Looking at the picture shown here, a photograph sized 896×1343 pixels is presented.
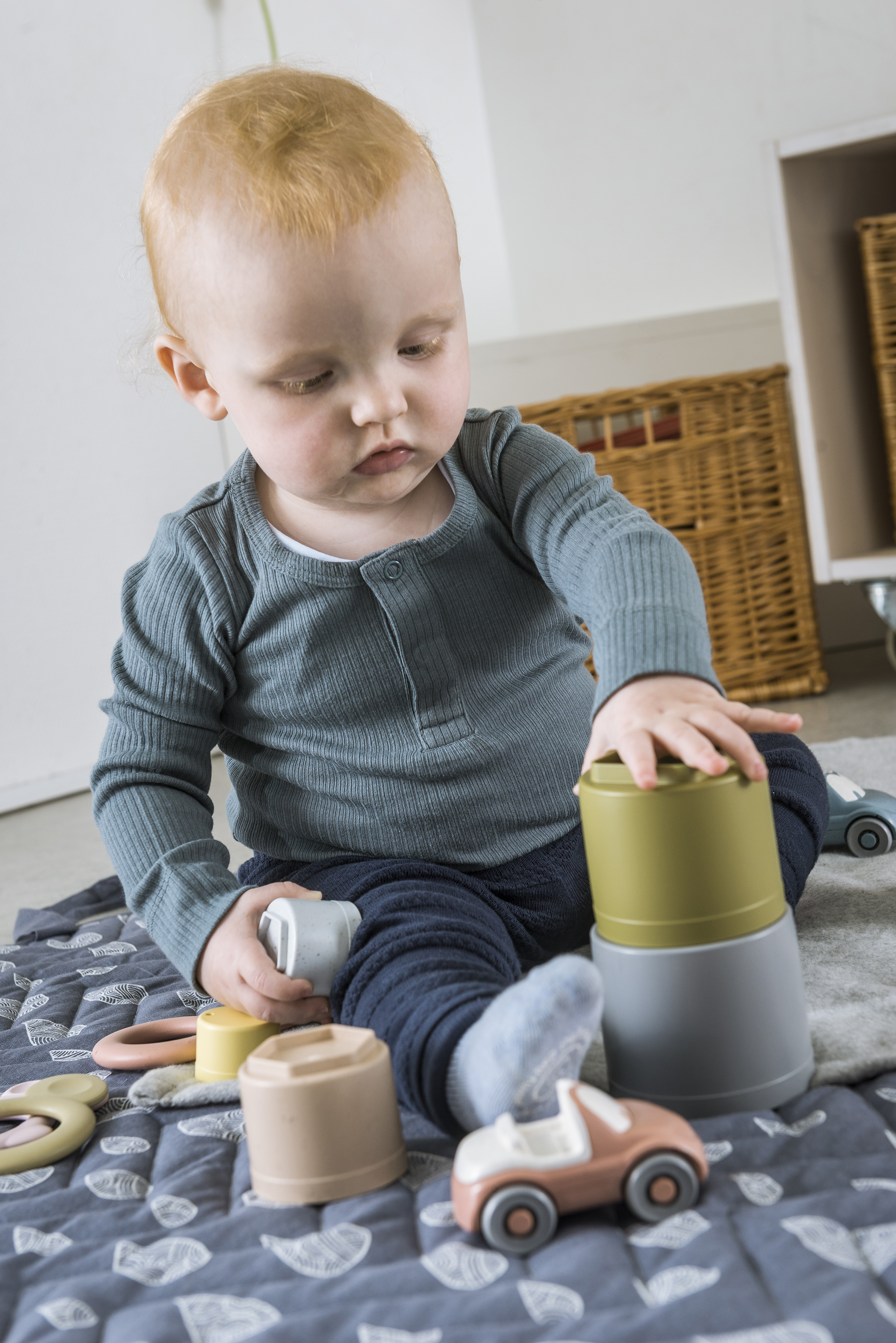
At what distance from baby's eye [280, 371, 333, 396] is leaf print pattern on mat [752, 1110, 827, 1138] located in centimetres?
42

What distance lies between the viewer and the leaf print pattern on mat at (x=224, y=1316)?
44 cm

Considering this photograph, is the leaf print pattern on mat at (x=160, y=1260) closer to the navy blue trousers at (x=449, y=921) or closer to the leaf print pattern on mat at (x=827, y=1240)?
the navy blue trousers at (x=449, y=921)

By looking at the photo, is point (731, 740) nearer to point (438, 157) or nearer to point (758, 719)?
point (758, 719)

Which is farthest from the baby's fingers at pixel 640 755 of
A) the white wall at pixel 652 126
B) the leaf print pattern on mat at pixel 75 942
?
the white wall at pixel 652 126

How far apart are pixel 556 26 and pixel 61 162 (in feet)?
2.70

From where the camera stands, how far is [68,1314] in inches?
18.2

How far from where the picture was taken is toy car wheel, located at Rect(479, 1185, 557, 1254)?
0.46 metres

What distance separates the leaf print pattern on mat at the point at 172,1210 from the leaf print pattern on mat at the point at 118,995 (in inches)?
13.3

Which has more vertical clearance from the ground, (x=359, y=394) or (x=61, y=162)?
(x=61, y=162)

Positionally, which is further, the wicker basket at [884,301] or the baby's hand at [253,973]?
the wicker basket at [884,301]

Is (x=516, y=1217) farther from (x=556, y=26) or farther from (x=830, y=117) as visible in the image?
(x=556, y=26)

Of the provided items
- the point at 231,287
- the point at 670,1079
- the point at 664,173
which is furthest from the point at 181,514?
the point at 664,173

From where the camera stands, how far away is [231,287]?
0.68m

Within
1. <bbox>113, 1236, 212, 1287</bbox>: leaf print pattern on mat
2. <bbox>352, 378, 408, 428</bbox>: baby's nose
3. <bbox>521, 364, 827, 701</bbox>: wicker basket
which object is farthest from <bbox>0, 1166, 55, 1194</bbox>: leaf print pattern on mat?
<bbox>521, 364, 827, 701</bbox>: wicker basket
